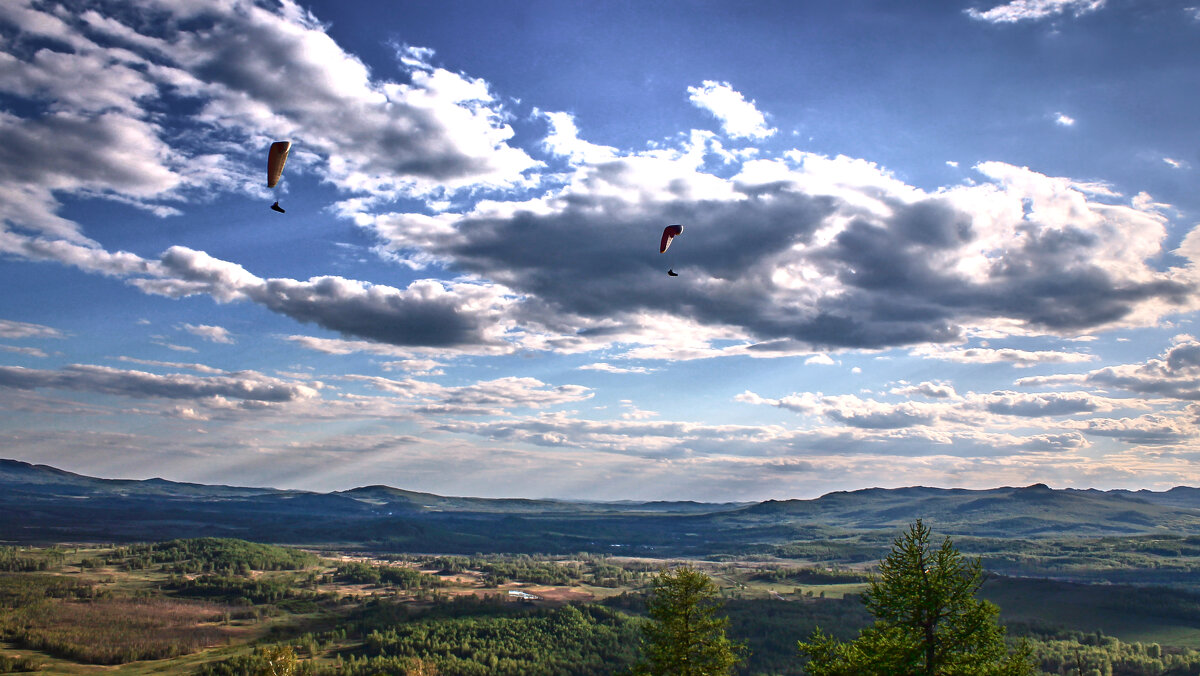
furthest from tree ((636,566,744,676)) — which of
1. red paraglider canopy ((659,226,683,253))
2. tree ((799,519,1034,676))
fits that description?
red paraglider canopy ((659,226,683,253))

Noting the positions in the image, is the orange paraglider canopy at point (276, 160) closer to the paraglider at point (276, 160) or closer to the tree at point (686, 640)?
the paraglider at point (276, 160)

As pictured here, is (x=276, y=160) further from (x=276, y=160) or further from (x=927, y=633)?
(x=927, y=633)

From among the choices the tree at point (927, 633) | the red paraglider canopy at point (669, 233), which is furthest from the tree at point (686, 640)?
the red paraglider canopy at point (669, 233)

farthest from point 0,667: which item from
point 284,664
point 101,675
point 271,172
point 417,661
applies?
point 271,172

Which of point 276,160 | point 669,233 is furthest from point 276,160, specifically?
point 669,233

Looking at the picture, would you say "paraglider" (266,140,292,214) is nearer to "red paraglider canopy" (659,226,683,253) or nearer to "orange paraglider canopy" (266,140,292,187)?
"orange paraglider canopy" (266,140,292,187)
